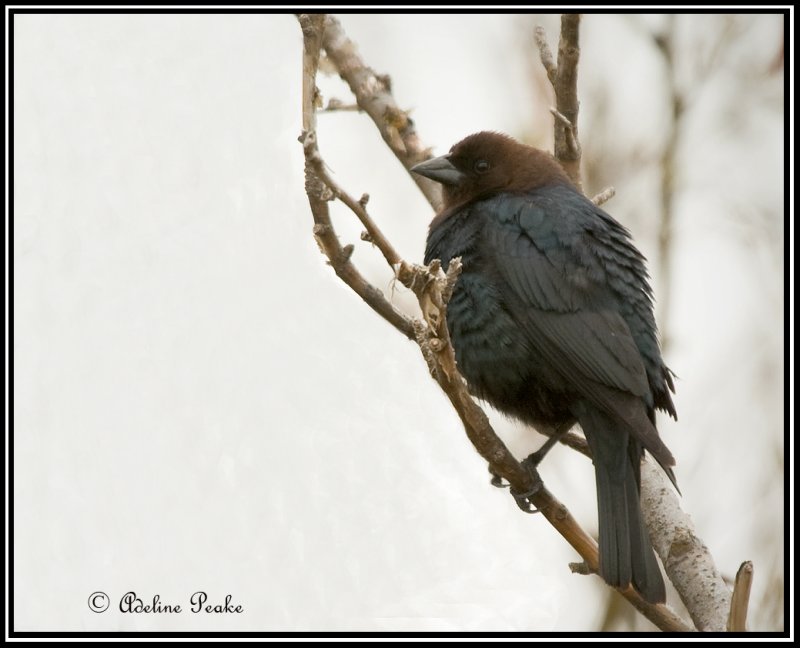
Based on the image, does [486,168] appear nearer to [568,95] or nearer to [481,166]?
[481,166]

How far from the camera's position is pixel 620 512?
3.95 metres

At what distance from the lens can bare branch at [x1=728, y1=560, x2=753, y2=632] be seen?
10.4 ft

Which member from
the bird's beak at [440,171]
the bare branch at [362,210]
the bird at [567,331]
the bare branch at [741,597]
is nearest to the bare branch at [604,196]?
the bird at [567,331]

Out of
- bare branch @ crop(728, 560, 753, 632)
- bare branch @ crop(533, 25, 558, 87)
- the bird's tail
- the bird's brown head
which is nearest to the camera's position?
bare branch @ crop(728, 560, 753, 632)

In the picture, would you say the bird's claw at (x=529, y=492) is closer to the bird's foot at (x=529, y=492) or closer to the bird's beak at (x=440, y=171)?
the bird's foot at (x=529, y=492)

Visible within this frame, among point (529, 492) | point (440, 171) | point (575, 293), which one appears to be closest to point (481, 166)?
point (440, 171)

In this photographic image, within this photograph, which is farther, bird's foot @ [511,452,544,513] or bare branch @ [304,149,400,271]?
bird's foot @ [511,452,544,513]

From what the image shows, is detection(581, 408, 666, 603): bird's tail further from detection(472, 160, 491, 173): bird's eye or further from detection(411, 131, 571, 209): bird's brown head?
detection(472, 160, 491, 173): bird's eye

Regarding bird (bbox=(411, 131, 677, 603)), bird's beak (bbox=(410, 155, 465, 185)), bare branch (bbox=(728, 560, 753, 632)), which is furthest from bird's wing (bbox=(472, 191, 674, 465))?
bare branch (bbox=(728, 560, 753, 632))

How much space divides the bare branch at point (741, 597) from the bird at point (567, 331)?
59 centimetres

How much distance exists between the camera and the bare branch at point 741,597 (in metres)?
3.16

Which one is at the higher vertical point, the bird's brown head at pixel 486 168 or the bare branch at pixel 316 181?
the bird's brown head at pixel 486 168

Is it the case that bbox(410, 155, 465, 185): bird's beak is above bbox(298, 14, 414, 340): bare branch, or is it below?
above
